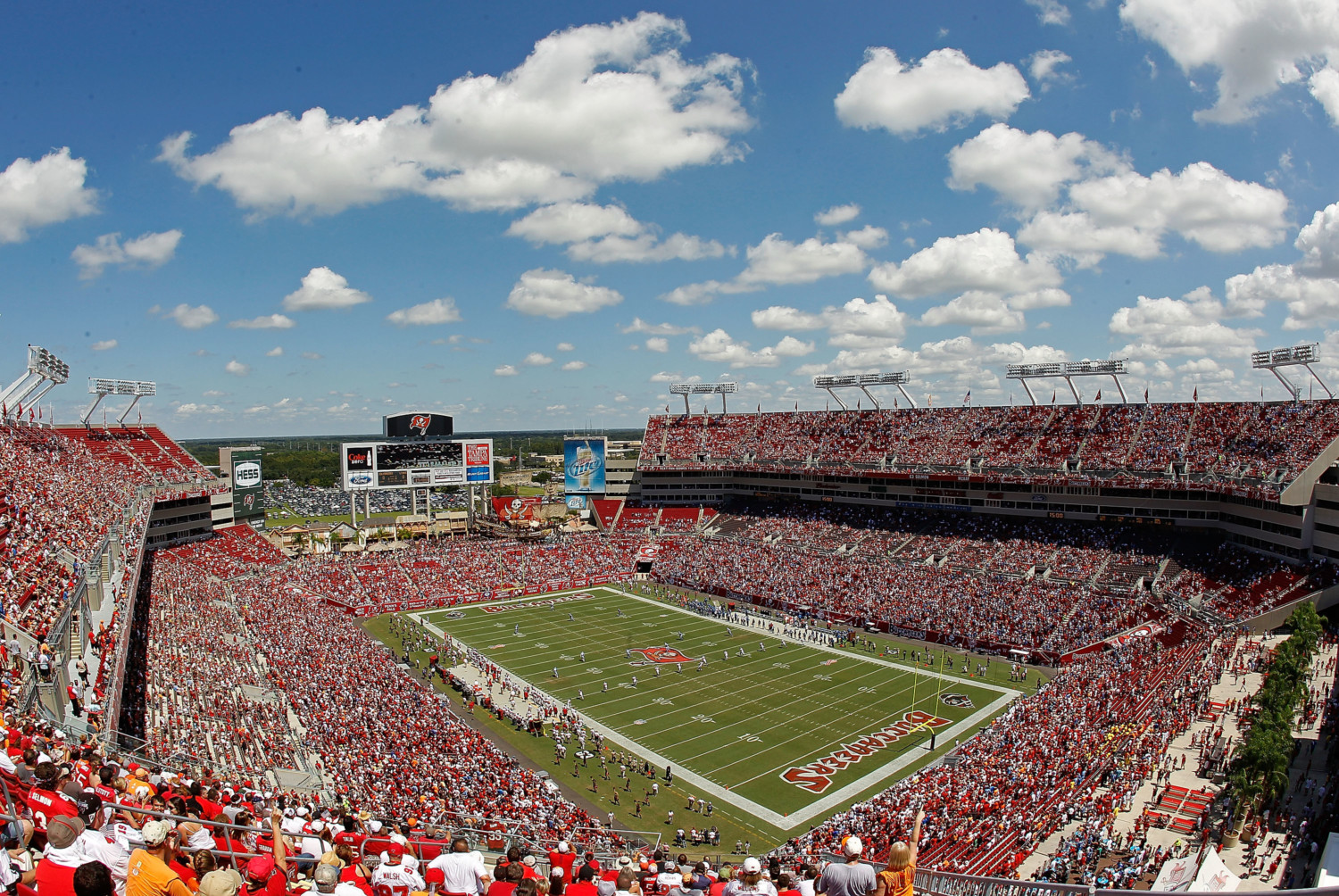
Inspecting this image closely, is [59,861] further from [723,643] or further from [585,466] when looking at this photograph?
[585,466]

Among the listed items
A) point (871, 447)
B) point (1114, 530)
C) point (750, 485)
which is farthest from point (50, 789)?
point (750, 485)

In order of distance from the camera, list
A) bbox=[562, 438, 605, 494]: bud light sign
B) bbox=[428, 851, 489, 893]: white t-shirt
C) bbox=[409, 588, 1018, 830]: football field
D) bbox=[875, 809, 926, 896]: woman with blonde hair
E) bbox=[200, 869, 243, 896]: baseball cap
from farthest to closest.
A: bbox=[562, 438, 605, 494]: bud light sign < bbox=[409, 588, 1018, 830]: football field < bbox=[428, 851, 489, 893]: white t-shirt < bbox=[875, 809, 926, 896]: woman with blonde hair < bbox=[200, 869, 243, 896]: baseball cap

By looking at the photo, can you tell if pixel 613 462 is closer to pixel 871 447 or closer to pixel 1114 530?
pixel 871 447

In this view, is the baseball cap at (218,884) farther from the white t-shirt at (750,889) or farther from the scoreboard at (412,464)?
the scoreboard at (412,464)

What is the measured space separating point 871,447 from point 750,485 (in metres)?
11.5

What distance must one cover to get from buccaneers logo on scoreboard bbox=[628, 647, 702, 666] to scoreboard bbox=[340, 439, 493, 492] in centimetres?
2936

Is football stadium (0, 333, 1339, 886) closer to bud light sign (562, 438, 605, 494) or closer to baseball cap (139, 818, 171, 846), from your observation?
baseball cap (139, 818, 171, 846)

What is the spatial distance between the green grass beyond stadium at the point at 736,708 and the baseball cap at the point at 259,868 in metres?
15.5

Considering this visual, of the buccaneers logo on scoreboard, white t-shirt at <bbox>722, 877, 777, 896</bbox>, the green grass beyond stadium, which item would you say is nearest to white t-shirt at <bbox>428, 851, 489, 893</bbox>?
white t-shirt at <bbox>722, 877, 777, 896</bbox>

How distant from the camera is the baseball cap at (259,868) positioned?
6.74m

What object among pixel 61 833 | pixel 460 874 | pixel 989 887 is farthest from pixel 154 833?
pixel 989 887

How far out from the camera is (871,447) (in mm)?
59250

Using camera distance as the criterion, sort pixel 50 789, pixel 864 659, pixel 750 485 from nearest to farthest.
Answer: pixel 50 789
pixel 864 659
pixel 750 485

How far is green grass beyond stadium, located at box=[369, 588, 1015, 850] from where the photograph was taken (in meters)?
23.0
